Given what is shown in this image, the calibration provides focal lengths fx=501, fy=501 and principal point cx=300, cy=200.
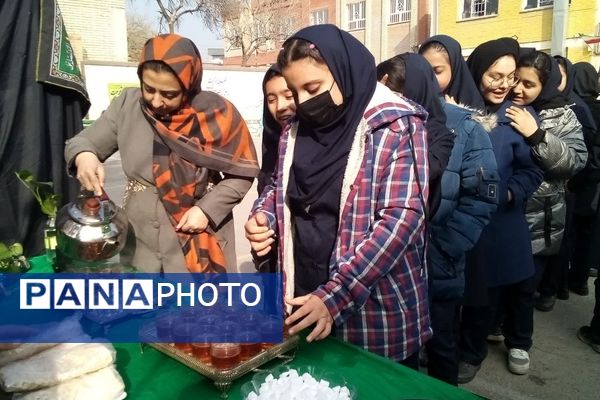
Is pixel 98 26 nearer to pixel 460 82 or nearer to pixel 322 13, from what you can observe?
pixel 460 82

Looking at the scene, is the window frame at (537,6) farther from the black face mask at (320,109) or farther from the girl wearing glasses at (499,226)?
the black face mask at (320,109)

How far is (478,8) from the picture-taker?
19.4m

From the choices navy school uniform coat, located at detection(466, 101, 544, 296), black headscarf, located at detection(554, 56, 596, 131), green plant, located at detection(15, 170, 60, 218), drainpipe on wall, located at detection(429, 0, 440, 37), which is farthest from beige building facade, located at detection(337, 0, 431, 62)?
green plant, located at detection(15, 170, 60, 218)

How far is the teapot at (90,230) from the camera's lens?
1456 millimetres

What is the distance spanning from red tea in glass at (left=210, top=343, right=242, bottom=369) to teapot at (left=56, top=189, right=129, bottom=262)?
57 cm

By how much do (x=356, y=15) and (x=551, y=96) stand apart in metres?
24.8

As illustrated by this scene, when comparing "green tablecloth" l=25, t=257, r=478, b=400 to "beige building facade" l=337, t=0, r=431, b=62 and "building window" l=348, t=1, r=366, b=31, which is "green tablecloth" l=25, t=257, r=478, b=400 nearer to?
"beige building facade" l=337, t=0, r=431, b=62

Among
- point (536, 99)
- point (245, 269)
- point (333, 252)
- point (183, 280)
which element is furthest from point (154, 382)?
point (245, 269)

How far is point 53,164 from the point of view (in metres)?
2.29

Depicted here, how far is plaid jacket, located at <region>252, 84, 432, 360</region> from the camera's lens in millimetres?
1230

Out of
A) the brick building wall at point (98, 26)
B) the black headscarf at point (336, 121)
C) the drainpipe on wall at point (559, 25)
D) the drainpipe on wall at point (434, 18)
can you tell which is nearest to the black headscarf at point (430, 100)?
the black headscarf at point (336, 121)

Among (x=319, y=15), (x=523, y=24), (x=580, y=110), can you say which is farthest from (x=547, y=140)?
(x=319, y=15)

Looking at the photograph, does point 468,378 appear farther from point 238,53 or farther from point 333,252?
point 238,53

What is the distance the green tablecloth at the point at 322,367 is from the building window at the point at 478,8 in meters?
20.4
